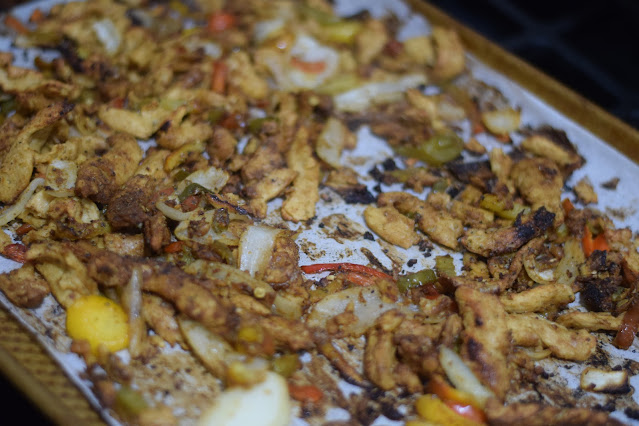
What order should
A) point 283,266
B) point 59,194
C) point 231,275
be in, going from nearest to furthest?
point 231,275
point 283,266
point 59,194

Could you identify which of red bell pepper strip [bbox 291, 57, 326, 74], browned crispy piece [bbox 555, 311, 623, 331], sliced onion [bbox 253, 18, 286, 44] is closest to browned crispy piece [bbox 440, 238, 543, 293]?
browned crispy piece [bbox 555, 311, 623, 331]

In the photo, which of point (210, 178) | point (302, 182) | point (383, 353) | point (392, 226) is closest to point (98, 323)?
point (210, 178)

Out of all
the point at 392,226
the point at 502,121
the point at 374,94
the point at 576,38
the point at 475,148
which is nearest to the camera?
the point at 392,226

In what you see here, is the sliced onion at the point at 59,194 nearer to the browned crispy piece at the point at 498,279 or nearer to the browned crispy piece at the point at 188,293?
the browned crispy piece at the point at 188,293

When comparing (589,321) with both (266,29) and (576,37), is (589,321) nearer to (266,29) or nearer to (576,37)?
(266,29)

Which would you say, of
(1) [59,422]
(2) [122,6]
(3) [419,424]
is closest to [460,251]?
(3) [419,424]

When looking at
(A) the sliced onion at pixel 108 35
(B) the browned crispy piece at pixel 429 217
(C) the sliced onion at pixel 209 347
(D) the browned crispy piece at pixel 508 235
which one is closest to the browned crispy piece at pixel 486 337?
(D) the browned crispy piece at pixel 508 235
